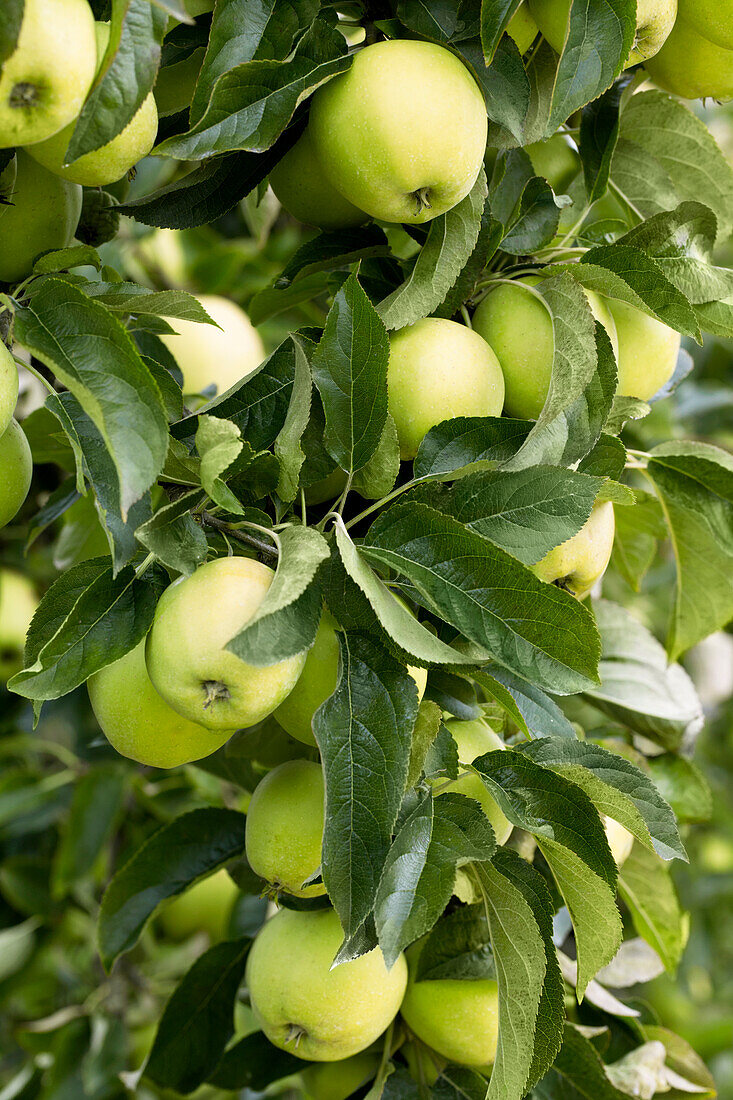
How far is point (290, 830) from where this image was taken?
64 centimetres

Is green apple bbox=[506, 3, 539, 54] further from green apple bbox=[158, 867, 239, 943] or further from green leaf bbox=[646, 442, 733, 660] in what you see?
green apple bbox=[158, 867, 239, 943]

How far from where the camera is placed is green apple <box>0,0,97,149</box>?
0.47 meters

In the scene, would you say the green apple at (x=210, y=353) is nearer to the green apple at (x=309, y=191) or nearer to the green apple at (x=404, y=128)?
the green apple at (x=309, y=191)

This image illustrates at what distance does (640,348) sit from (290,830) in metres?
0.45

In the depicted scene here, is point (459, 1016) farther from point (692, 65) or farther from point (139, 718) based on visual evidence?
point (692, 65)

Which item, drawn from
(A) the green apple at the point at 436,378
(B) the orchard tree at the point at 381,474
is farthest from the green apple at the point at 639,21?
(A) the green apple at the point at 436,378

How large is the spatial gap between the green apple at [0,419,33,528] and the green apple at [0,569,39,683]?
3.05 ft

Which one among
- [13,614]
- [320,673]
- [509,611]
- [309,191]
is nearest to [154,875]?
[320,673]

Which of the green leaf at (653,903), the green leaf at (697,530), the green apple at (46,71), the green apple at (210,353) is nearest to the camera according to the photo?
the green apple at (46,71)

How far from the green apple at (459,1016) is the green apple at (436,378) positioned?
0.41 metres

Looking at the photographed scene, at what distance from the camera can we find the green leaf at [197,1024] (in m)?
0.89

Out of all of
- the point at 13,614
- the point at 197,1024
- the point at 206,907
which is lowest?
the point at 206,907

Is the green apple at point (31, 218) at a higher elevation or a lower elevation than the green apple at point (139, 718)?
higher

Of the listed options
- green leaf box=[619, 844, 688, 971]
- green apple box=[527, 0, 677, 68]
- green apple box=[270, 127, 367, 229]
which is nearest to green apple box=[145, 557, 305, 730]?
green apple box=[270, 127, 367, 229]
